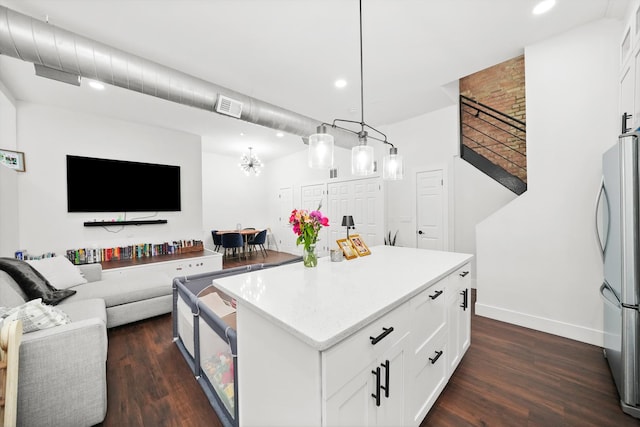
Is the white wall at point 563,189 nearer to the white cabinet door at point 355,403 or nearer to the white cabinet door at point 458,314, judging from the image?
the white cabinet door at point 458,314

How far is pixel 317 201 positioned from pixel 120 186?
414 cm

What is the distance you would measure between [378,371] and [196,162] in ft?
17.7

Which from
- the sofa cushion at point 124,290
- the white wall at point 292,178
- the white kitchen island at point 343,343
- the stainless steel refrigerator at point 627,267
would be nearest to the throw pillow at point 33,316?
the sofa cushion at point 124,290

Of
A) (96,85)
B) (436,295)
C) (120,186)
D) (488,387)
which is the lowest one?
(488,387)

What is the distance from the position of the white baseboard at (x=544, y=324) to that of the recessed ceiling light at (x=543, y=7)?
2.95m

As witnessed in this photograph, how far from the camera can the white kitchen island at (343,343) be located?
2.88 ft

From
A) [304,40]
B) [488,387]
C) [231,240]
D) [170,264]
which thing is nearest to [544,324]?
[488,387]

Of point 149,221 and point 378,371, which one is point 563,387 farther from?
point 149,221

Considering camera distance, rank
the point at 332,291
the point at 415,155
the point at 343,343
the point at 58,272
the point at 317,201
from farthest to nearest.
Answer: the point at 317,201
the point at 415,155
the point at 58,272
the point at 332,291
the point at 343,343

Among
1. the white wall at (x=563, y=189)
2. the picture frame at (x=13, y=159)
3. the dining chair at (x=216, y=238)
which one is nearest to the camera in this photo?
the white wall at (x=563, y=189)

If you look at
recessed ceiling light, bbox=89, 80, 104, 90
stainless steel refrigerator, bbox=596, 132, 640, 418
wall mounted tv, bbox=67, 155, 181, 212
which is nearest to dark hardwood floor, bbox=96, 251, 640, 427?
stainless steel refrigerator, bbox=596, 132, 640, 418

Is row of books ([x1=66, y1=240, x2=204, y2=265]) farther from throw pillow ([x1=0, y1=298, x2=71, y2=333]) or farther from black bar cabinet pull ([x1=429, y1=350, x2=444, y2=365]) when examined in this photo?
black bar cabinet pull ([x1=429, y1=350, x2=444, y2=365])

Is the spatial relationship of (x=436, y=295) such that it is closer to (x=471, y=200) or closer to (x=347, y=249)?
(x=347, y=249)

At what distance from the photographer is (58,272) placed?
9.12ft
